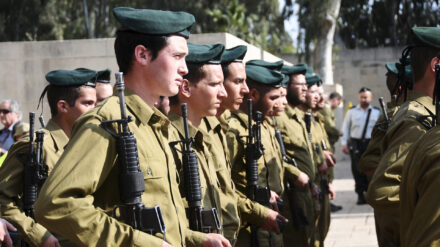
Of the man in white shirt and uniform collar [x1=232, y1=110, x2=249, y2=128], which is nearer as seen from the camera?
uniform collar [x1=232, y1=110, x2=249, y2=128]

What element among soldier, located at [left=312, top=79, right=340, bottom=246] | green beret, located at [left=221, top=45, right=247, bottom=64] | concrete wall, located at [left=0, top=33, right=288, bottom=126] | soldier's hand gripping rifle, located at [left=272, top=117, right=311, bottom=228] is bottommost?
soldier, located at [left=312, top=79, right=340, bottom=246]

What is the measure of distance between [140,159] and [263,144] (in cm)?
317

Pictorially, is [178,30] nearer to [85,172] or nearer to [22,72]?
[85,172]

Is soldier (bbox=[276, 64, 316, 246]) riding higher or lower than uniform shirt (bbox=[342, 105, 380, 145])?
higher

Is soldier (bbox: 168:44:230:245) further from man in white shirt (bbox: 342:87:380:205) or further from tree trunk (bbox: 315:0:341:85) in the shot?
tree trunk (bbox: 315:0:341:85)

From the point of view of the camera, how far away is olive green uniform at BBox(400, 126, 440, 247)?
277 centimetres

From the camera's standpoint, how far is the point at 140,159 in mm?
3258

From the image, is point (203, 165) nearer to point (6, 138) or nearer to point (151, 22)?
point (151, 22)

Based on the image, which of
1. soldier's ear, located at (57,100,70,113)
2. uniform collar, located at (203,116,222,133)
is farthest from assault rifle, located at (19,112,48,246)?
uniform collar, located at (203,116,222,133)

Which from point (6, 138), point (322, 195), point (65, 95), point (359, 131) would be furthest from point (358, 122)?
point (65, 95)

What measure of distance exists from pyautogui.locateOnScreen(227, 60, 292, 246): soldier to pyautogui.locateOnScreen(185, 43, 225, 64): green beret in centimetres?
106

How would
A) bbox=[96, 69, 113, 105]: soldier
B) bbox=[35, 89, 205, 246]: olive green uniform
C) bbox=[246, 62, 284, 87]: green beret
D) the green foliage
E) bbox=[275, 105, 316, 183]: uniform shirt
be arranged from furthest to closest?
the green foliage < bbox=[275, 105, 316, 183]: uniform shirt < bbox=[246, 62, 284, 87]: green beret < bbox=[96, 69, 113, 105]: soldier < bbox=[35, 89, 205, 246]: olive green uniform

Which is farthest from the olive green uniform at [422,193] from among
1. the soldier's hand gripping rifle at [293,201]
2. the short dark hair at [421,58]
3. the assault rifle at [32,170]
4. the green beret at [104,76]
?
the soldier's hand gripping rifle at [293,201]

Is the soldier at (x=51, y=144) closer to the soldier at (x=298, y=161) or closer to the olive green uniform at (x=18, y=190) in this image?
the olive green uniform at (x=18, y=190)
